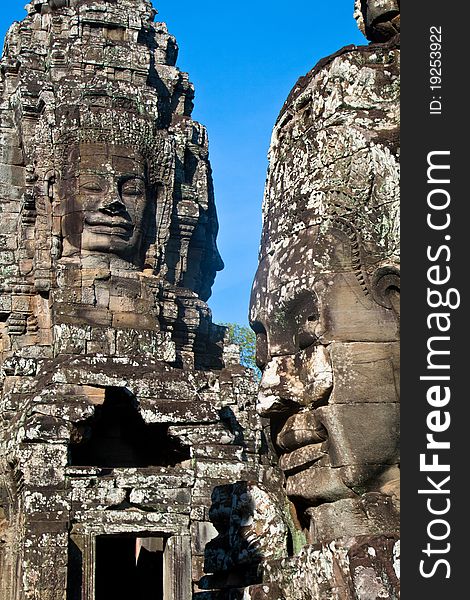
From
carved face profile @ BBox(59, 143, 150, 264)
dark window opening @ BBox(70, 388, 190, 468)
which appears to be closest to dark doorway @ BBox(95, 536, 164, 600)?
dark window opening @ BBox(70, 388, 190, 468)

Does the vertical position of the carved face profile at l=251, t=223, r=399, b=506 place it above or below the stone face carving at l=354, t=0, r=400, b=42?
below

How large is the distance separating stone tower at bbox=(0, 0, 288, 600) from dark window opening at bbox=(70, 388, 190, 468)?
0.11 ft

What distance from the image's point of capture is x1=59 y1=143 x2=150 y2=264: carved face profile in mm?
19953

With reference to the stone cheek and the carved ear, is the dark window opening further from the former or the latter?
the carved ear

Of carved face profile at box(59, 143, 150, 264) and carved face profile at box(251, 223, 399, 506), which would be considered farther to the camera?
carved face profile at box(59, 143, 150, 264)

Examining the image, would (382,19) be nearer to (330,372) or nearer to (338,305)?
(338,305)

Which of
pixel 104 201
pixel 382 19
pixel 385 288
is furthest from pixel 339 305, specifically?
pixel 104 201

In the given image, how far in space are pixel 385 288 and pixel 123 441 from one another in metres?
14.4

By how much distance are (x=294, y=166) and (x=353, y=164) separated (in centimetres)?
35

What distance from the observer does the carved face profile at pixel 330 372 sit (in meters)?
4.57

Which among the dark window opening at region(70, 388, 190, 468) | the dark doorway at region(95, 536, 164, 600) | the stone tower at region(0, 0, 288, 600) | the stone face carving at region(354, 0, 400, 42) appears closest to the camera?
the stone face carving at region(354, 0, 400, 42)

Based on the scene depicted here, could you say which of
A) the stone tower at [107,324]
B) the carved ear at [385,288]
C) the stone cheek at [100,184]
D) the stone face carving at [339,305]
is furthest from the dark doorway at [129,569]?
the carved ear at [385,288]

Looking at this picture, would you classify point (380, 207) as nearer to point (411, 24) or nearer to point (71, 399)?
point (411, 24)

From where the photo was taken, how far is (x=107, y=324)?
19391 mm
